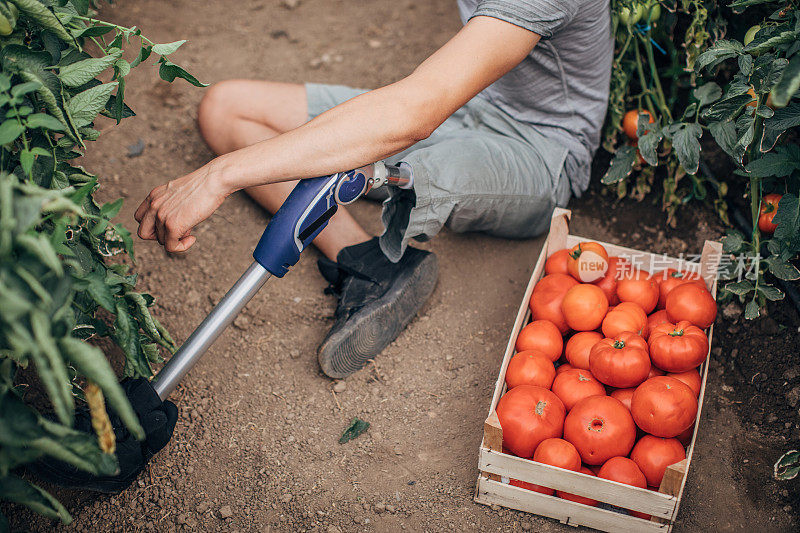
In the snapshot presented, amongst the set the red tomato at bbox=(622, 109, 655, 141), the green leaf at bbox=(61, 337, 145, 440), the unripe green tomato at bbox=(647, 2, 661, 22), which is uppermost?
the green leaf at bbox=(61, 337, 145, 440)

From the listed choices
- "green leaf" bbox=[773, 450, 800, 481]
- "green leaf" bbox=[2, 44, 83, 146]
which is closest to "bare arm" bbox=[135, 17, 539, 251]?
"green leaf" bbox=[2, 44, 83, 146]

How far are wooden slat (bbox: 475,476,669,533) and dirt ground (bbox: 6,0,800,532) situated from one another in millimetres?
50

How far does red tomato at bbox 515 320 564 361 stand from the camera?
171 centimetres

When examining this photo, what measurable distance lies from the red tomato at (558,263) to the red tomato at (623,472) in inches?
25.3

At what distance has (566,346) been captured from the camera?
178cm

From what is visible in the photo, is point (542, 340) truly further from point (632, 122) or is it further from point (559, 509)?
point (632, 122)

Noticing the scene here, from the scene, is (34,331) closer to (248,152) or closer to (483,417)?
(248,152)

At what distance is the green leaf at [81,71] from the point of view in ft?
3.99

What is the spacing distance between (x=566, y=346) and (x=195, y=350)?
107 cm

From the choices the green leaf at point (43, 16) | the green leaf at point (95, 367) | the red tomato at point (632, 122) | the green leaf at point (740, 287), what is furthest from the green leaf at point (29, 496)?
the red tomato at point (632, 122)

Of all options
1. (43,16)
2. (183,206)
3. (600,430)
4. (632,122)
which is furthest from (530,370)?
(43,16)

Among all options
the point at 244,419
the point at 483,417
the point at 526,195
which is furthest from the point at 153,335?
the point at 526,195

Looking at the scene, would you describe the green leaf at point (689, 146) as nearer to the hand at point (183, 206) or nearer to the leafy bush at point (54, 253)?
the hand at point (183, 206)

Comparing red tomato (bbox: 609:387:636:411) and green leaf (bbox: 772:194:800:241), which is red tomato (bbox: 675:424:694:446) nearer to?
red tomato (bbox: 609:387:636:411)
